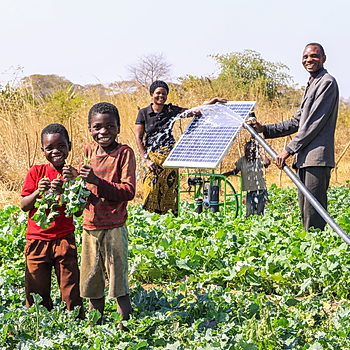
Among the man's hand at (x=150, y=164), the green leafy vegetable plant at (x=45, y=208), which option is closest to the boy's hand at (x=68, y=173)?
the green leafy vegetable plant at (x=45, y=208)

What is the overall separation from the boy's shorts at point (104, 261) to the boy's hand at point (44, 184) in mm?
390

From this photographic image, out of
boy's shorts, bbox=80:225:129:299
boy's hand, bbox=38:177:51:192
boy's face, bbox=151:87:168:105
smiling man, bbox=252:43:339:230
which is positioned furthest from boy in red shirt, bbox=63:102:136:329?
boy's face, bbox=151:87:168:105

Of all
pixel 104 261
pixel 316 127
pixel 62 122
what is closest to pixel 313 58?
pixel 316 127

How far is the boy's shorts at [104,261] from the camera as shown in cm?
288

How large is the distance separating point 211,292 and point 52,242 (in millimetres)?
1211

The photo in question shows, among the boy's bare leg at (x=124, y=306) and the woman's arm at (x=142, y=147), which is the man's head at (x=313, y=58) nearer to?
the woman's arm at (x=142, y=147)

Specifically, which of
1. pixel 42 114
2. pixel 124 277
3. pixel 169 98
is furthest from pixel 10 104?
pixel 124 277

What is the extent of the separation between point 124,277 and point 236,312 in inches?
33.5

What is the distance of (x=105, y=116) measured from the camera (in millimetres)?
2850

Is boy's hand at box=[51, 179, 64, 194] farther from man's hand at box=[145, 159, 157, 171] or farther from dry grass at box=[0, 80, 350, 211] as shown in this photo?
dry grass at box=[0, 80, 350, 211]

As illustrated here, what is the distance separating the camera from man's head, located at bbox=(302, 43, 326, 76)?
473cm

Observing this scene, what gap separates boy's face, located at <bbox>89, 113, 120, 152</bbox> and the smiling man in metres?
2.24

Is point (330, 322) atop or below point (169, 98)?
below

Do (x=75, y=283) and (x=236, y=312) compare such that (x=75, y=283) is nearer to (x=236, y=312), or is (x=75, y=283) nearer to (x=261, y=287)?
(x=236, y=312)
